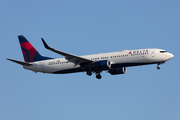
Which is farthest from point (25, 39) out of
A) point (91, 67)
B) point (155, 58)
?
point (155, 58)

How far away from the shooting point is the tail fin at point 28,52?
5972 cm

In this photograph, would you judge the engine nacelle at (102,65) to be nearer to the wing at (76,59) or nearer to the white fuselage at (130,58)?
the white fuselage at (130,58)

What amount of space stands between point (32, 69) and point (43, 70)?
7.26 ft

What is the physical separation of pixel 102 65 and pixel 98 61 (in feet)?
4.72

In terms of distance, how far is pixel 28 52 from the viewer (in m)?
61.1

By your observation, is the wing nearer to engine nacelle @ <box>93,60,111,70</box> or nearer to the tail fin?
engine nacelle @ <box>93,60,111,70</box>

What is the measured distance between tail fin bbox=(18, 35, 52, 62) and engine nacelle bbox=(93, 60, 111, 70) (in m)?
11.8

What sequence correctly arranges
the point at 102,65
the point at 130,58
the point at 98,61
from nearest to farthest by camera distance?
the point at 130,58 < the point at 102,65 < the point at 98,61

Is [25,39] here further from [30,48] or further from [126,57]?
[126,57]

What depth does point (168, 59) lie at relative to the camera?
166ft

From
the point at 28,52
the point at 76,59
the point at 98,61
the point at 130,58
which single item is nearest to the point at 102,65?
the point at 98,61

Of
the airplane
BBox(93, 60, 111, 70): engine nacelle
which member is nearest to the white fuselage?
the airplane

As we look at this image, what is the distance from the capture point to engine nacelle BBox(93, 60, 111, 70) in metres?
50.9

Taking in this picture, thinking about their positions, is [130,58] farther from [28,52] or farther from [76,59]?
[28,52]
